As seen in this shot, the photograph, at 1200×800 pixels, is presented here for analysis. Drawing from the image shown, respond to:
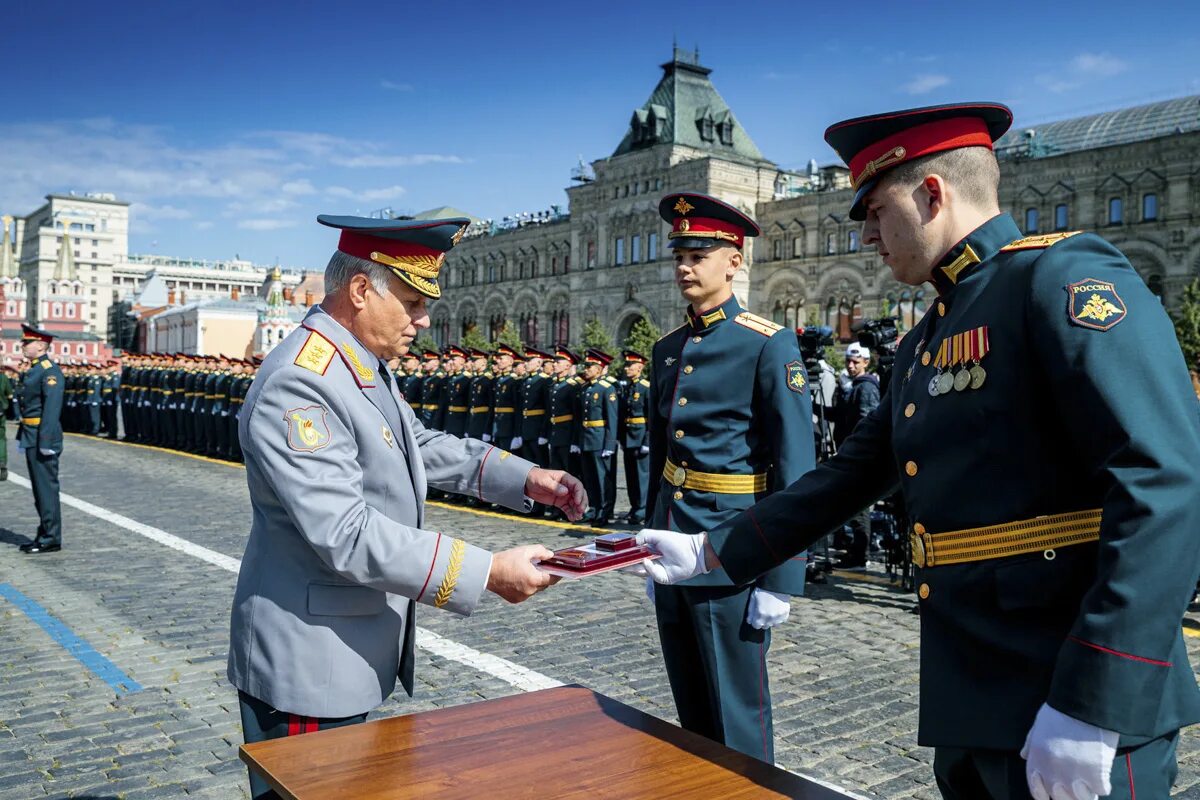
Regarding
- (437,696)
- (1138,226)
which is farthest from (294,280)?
(437,696)

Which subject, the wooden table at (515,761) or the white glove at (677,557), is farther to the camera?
the white glove at (677,557)

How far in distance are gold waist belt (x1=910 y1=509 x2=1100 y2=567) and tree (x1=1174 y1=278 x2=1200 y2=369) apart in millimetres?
30580

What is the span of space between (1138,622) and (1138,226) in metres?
39.6

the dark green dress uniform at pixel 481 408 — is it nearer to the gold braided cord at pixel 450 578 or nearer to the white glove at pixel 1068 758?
the gold braided cord at pixel 450 578

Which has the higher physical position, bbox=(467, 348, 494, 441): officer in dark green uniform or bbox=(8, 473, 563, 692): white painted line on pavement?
bbox=(467, 348, 494, 441): officer in dark green uniform

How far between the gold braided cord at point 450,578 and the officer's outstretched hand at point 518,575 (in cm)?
8

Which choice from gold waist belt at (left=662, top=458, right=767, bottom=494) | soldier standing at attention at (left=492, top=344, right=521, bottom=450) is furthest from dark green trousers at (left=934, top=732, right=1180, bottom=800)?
soldier standing at attention at (left=492, top=344, right=521, bottom=450)

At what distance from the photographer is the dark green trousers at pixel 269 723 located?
7.98 feet

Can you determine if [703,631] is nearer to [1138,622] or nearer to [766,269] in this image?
[1138,622]

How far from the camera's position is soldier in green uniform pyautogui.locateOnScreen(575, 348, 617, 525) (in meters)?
12.5

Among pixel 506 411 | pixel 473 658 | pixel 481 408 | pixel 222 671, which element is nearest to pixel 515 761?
pixel 473 658

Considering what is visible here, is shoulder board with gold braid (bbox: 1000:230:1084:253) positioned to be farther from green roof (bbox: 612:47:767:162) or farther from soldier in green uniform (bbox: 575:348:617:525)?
green roof (bbox: 612:47:767:162)

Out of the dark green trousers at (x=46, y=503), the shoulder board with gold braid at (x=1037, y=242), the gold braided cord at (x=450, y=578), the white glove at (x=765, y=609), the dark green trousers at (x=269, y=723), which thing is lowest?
the dark green trousers at (x=46, y=503)

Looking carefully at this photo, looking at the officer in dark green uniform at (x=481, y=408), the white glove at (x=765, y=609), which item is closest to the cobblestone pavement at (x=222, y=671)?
the white glove at (x=765, y=609)
